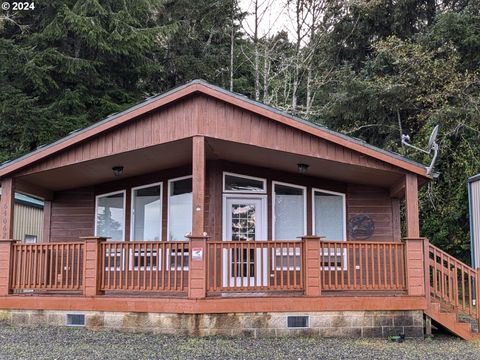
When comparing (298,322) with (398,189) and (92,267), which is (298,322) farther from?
(92,267)

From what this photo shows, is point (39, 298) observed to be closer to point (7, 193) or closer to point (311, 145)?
point (7, 193)

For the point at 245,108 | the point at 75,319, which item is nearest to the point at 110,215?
the point at 75,319

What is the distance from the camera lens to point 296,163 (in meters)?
9.56

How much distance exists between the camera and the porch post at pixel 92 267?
27.9ft

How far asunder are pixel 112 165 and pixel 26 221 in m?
6.06

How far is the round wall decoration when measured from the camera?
1024 centimetres

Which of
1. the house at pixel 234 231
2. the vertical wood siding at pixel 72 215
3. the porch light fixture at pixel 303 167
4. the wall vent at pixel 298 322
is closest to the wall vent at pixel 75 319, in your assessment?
the house at pixel 234 231

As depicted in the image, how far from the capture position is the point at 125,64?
21328 mm

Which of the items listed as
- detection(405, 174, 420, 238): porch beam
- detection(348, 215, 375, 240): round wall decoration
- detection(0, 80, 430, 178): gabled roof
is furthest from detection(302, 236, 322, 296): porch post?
detection(348, 215, 375, 240): round wall decoration

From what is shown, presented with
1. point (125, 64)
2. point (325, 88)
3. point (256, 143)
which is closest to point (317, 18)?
point (325, 88)

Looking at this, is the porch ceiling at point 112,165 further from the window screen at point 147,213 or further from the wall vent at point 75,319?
the wall vent at point 75,319

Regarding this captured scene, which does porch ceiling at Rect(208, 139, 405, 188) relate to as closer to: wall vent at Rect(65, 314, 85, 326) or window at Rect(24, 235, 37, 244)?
wall vent at Rect(65, 314, 85, 326)

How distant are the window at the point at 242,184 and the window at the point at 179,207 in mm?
750

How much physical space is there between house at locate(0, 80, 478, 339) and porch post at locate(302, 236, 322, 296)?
0.05 ft
